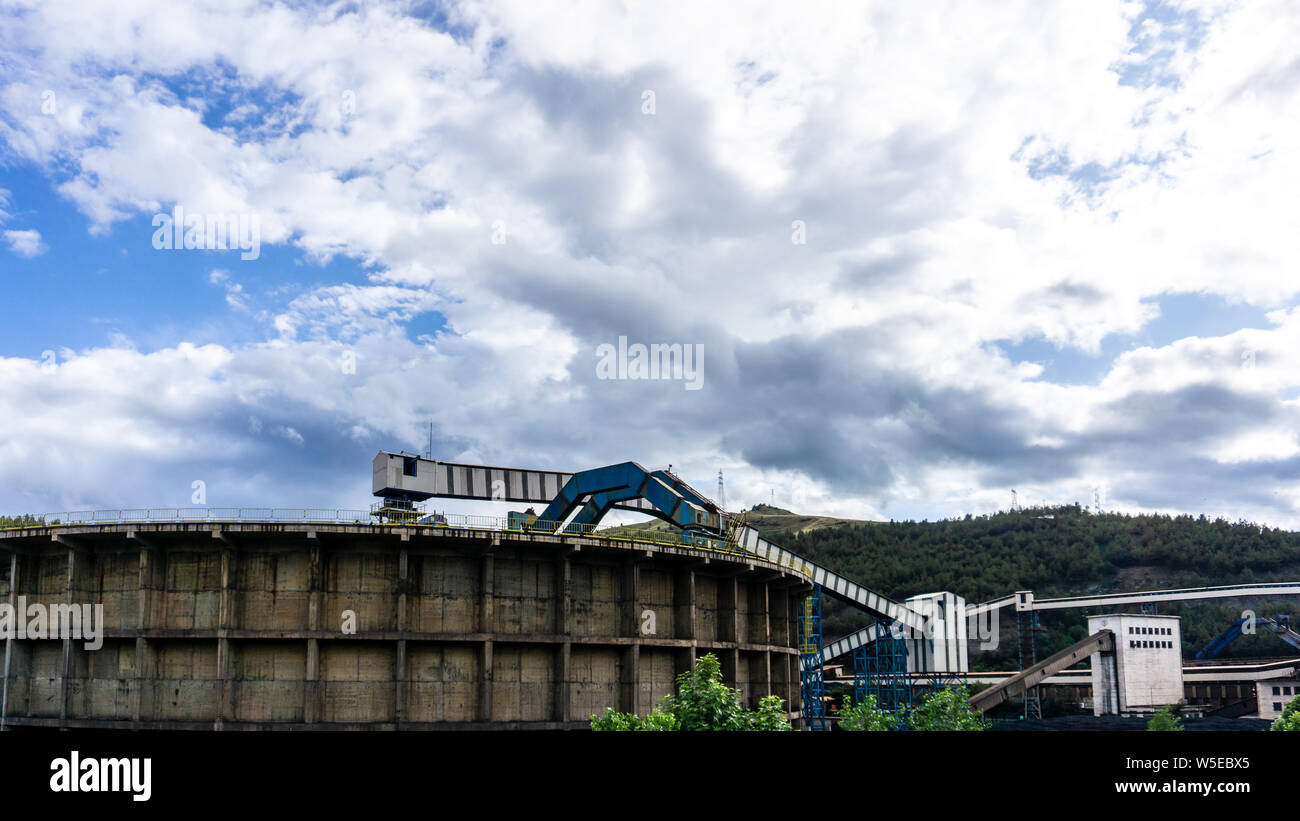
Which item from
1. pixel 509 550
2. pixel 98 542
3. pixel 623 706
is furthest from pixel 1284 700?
pixel 98 542

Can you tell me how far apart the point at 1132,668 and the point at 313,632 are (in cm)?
7543

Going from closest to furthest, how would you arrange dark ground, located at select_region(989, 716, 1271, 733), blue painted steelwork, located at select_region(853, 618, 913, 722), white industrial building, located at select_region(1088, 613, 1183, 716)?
1. blue painted steelwork, located at select_region(853, 618, 913, 722)
2. dark ground, located at select_region(989, 716, 1271, 733)
3. white industrial building, located at select_region(1088, 613, 1183, 716)

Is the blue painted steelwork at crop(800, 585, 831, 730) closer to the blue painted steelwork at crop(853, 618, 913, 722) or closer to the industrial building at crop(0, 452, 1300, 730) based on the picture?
the blue painted steelwork at crop(853, 618, 913, 722)

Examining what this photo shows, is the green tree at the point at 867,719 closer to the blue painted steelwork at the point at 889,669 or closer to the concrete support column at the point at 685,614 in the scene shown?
the concrete support column at the point at 685,614

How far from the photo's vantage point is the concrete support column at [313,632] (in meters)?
29.1

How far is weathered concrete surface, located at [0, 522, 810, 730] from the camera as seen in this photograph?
2986 cm

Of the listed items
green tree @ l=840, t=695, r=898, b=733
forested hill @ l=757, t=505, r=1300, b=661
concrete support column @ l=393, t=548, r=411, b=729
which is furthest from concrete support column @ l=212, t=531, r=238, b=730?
forested hill @ l=757, t=505, r=1300, b=661

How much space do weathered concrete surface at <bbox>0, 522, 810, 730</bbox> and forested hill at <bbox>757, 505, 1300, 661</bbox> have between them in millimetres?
88735

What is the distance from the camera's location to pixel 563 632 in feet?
106

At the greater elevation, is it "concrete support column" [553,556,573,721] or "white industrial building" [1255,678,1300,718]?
"concrete support column" [553,556,573,721]

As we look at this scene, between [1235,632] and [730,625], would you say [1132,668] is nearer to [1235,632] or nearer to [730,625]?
[1235,632]

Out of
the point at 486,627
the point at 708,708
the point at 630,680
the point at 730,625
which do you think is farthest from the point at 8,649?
the point at 708,708

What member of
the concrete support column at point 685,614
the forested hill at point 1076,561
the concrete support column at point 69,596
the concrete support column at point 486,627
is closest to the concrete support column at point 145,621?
the concrete support column at point 69,596

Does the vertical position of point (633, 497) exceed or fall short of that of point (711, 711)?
it exceeds it
